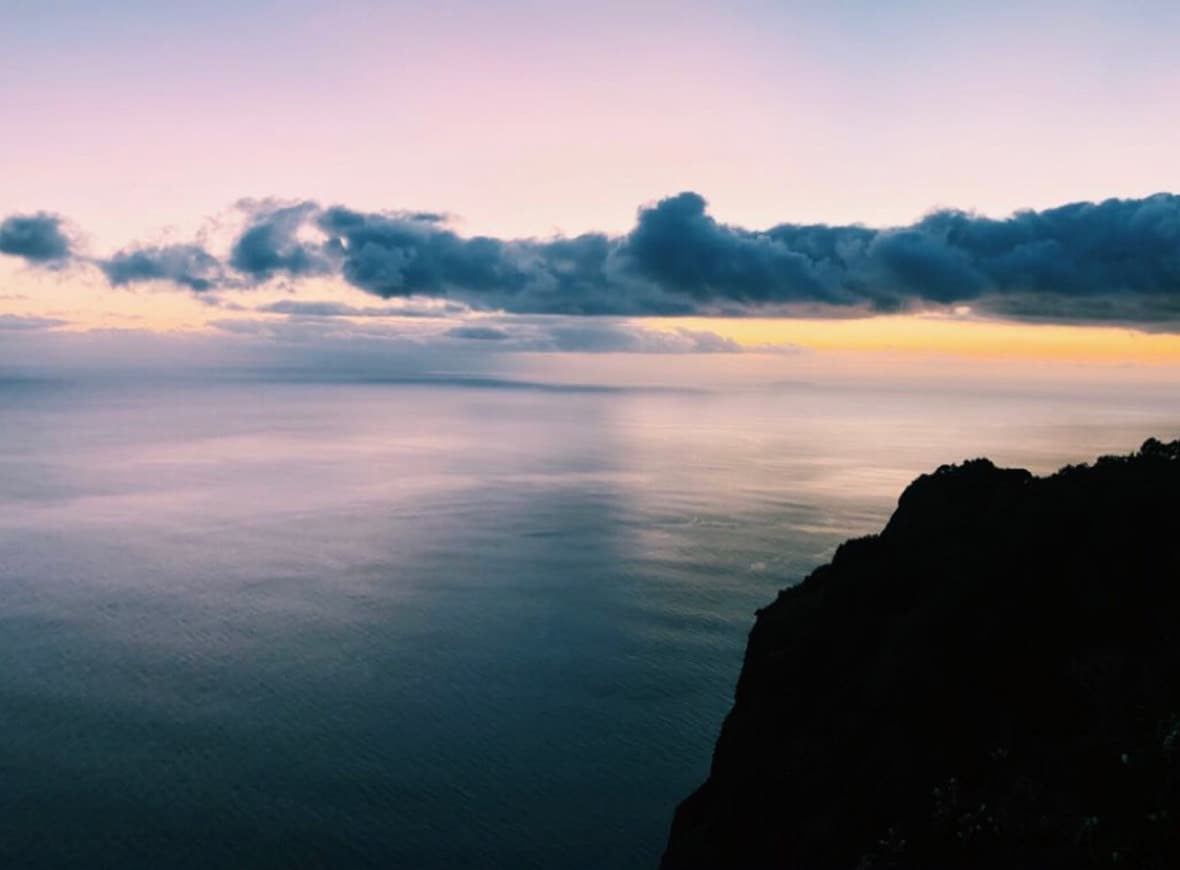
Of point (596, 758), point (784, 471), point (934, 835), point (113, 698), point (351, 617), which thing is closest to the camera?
point (934, 835)

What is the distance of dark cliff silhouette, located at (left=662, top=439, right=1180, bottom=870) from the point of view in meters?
17.7

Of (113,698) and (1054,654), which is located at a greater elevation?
(1054,654)

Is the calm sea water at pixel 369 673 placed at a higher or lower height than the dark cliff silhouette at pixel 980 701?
lower

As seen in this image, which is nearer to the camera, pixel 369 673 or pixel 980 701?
pixel 980 701

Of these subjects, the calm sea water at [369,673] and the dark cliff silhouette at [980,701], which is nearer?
the dark cliff silhouette at [980,701]

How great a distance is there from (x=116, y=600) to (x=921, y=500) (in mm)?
73121

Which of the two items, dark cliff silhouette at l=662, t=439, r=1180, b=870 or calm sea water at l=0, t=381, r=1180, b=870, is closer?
dark cliff silhouette at l=662, t=439, r=1180, b=870

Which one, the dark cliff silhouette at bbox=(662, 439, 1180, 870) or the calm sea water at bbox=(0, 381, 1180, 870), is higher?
the dark cliff silhouette at bbox=(662, 439, 1180, 870)

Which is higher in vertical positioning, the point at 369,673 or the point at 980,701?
the point at 980,701

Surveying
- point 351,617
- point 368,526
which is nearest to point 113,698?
point 351,617

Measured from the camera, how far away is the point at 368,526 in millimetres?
117562

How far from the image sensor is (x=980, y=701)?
879 inches

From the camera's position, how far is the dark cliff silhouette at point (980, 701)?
58.1 ft

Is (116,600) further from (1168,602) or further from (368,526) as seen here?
(1168,602)
